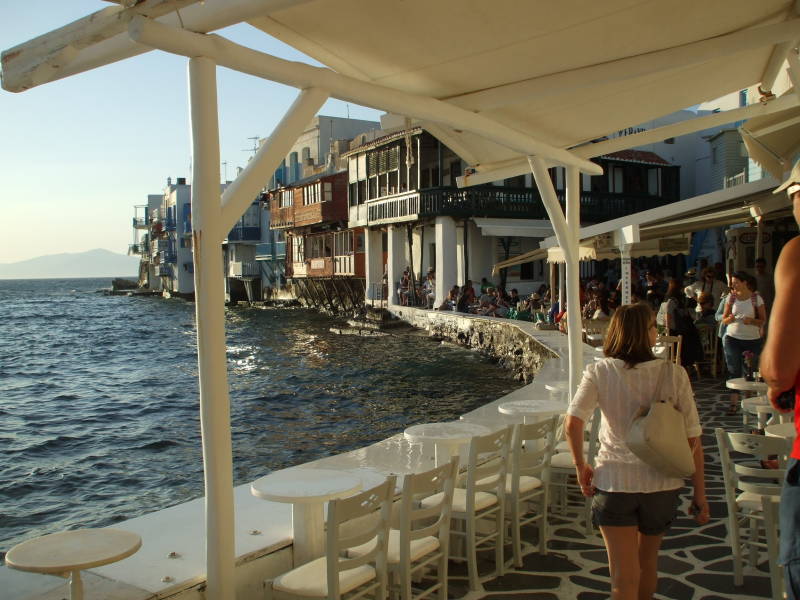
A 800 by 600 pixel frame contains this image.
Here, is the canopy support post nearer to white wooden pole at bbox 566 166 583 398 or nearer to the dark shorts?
white wooden pole at bbox 566 166 583 398

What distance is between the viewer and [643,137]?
7.79 meters

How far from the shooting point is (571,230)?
738 cm

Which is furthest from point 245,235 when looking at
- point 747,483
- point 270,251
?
point 747,483

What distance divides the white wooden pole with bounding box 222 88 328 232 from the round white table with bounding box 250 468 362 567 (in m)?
1.42

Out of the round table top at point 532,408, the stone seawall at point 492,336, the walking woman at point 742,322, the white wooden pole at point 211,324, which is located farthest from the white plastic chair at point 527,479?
the stone seawall at point 492,336

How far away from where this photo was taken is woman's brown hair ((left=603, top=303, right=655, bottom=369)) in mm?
3346

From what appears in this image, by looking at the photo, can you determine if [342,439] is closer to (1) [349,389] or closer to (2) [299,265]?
(1) [349,389]

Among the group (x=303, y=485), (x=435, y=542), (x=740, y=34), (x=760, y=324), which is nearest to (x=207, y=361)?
(x=303, y=485)

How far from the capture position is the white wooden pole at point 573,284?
7.36m

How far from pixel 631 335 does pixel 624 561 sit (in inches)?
38.0

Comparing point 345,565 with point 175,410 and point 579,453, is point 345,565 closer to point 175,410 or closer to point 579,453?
point 579,453

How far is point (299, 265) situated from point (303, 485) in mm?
44452

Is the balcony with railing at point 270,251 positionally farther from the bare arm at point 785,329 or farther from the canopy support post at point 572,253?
the bare arm at point 785,329

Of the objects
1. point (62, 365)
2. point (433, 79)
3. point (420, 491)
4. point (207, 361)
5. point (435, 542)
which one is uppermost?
point (433, 79)
